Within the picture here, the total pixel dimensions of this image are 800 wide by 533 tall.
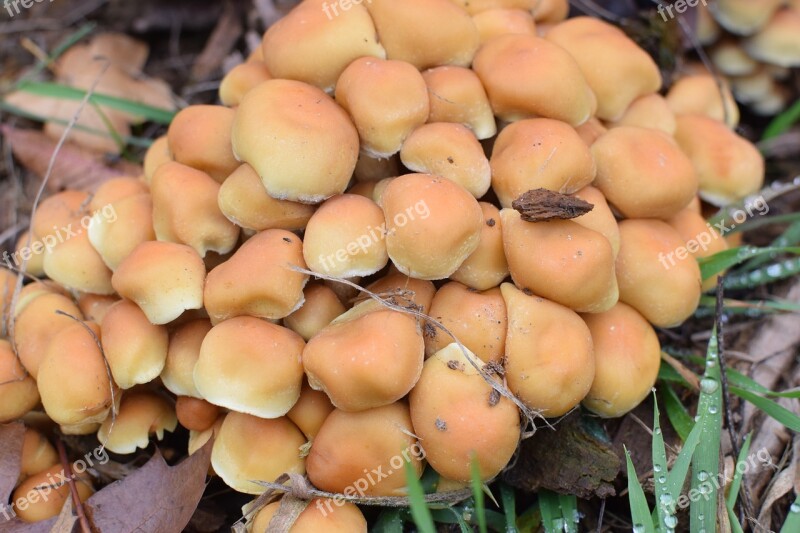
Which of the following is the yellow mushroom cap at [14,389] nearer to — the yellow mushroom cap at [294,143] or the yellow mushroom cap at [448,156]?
the yellow mushroom cap at [294,143]

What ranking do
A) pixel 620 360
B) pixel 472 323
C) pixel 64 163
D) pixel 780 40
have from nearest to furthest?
1. pixel 472 323
2. pixel 620 360
3. pixel 780 40
4. pixel 64 163

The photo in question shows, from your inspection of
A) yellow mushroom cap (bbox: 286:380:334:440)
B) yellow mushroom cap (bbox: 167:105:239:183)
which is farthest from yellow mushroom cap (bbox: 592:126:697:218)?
yellow mushroom cap (bbox: 167:105:239:183)

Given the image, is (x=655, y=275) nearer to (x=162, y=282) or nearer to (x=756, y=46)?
(x=162, y=282)

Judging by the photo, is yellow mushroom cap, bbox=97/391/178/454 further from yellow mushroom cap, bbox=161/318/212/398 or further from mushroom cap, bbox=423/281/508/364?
mushroom cap, bbox=423/281/508/364

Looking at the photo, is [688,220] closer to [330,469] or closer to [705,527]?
[705,527]

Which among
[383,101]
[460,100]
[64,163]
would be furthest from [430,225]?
[64,163]
